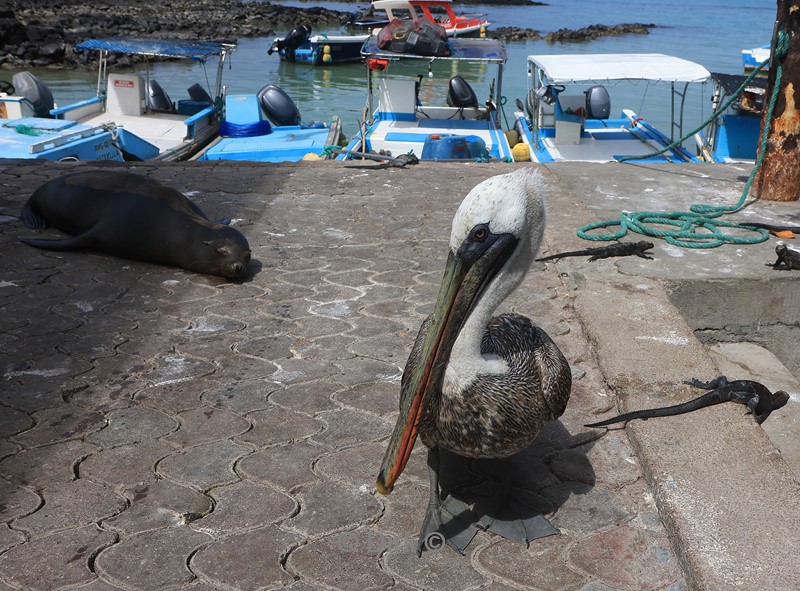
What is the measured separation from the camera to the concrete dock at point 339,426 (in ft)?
7.91

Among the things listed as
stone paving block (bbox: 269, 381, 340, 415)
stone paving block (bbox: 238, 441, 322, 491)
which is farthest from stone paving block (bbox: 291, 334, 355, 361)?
stone paving block (bbox: 238, 441, 322, 491)

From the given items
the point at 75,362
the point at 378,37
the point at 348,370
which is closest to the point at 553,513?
the point at 348,370

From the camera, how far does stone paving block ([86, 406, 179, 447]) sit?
9.95 feet

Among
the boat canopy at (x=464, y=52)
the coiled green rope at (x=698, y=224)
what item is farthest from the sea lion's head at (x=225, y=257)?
the boat canopy at (x=464, y=52)

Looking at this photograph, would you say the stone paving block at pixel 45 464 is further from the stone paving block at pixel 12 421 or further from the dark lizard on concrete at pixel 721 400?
the dark lizard on concrete at pixel 721 400

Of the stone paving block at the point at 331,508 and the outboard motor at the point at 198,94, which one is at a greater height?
the outboard motor at the point at 198,94

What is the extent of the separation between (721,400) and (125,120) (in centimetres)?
1284

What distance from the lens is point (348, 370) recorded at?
3637 millimetres

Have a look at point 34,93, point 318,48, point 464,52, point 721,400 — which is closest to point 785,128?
point 721,400

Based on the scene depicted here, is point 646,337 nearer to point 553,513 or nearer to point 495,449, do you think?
point 553,513

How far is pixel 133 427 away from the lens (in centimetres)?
312

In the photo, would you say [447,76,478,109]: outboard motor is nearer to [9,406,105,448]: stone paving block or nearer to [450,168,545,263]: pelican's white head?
[9,406,105,448]: stone paving block

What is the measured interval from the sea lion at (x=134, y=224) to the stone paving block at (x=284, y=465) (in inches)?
73.4

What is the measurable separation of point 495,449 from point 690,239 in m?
3.45
